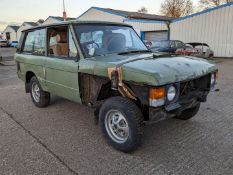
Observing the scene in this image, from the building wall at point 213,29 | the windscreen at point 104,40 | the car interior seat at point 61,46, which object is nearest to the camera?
the windscreen at point 104,40

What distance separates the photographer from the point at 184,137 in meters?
3.68

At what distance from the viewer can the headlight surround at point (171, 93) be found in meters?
2.80

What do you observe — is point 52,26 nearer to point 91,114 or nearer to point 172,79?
point 91,114

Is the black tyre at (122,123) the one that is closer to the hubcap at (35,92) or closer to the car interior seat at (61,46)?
the car interior seat at (61,46)

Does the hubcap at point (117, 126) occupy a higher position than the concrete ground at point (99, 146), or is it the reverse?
the hubcap at point (117, 126)

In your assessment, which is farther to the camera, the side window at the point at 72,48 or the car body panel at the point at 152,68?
the side window at the point at 72,48

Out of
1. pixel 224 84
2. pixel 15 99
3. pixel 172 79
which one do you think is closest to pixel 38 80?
pixel 15 99

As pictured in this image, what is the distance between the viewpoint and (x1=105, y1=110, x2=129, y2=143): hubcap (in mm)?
3209

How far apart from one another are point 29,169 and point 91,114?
6.89 feet

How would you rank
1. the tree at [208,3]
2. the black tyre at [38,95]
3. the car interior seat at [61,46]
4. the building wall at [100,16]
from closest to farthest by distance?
the car interior seat at [61,46], the black tyre at [38,95], the building wall at [100,16], the tree at [208,3]

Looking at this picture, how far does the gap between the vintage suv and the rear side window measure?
0.07 feet

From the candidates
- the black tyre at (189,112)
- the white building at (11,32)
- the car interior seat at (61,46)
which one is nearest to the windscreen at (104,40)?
the car interior seat at (61,46)

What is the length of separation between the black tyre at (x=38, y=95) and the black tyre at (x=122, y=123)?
7.68 ft

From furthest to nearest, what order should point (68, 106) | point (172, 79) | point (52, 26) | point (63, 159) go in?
point (68, 106), point (52, 26), point (63, 159), point (172, 79)
